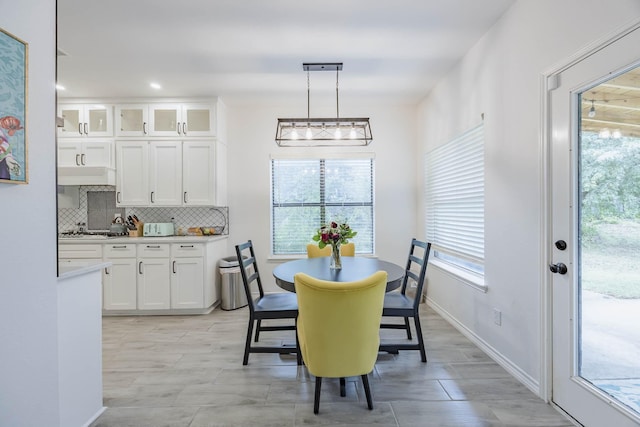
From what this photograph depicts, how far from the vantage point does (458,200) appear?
335 cm

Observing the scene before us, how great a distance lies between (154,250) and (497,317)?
147 inches

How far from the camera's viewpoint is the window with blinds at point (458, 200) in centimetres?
295

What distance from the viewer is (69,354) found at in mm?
1680

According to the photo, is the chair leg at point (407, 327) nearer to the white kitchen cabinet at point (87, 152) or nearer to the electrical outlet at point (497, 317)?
the electrical outlet at point (497, 317)

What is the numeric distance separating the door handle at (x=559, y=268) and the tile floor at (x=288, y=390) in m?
0.88

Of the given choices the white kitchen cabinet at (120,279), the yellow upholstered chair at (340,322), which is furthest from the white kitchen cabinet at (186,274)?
the yellow upholstered chair at (340,322)

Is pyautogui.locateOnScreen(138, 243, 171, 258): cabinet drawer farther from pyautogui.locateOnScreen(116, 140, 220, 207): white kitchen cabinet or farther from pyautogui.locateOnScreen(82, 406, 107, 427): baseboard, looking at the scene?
pyautogui.locateOnScreen(82, 406, 107, 427): baseboard

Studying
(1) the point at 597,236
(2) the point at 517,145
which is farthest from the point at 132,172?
(1) the point at 597,236

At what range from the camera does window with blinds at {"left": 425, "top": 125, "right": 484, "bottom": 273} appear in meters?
2.95

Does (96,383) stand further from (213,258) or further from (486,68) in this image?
(486,68)

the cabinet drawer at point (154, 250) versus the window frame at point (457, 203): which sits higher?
the window frame at point (457, 203)

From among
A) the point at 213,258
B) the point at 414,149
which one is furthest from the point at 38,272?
the point at 414,149

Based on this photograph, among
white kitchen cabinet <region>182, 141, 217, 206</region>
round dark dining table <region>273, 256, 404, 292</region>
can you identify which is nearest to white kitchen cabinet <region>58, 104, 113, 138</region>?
white kitchen cabinet <region>182, 141, 217, 206</region>

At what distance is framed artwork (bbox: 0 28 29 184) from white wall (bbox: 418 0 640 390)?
2.79m
